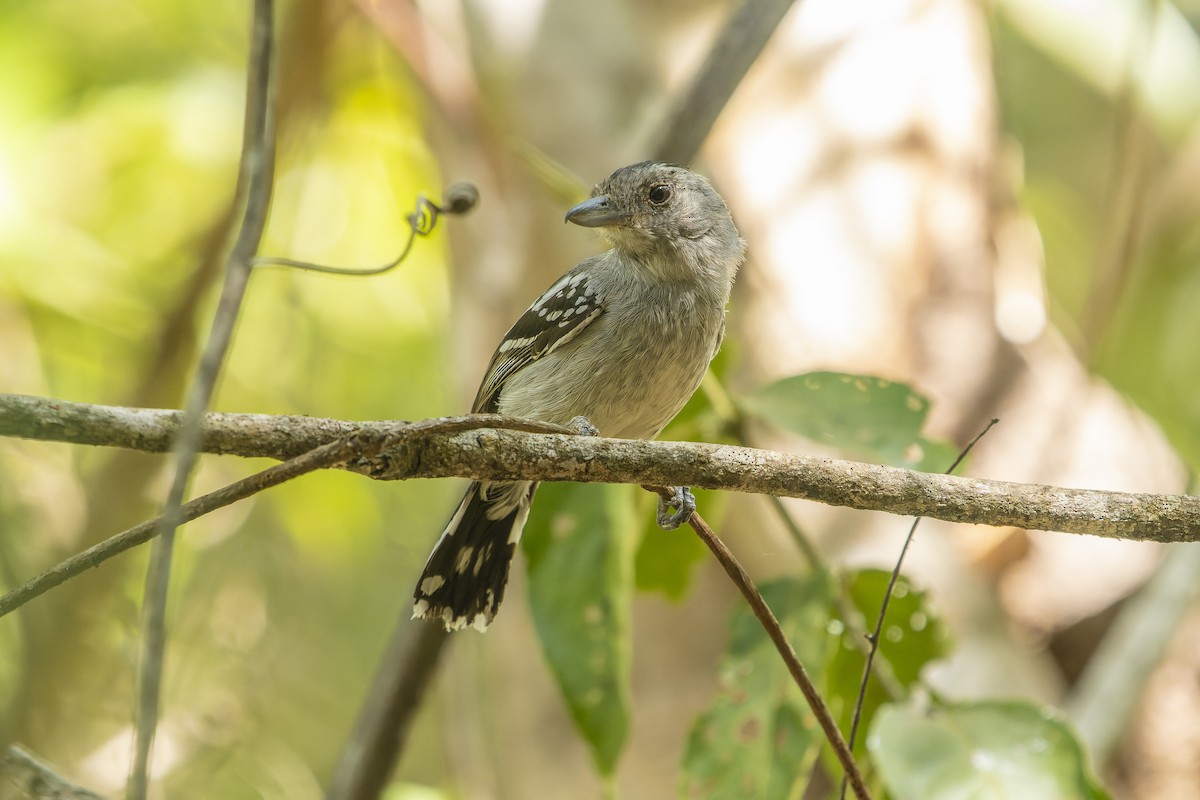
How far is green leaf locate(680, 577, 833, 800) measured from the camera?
289 centimetres

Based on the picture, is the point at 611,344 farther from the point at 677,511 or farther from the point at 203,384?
the point at 203,384

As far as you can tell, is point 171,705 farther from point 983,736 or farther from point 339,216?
point 983,736

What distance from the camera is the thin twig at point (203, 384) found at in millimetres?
1301

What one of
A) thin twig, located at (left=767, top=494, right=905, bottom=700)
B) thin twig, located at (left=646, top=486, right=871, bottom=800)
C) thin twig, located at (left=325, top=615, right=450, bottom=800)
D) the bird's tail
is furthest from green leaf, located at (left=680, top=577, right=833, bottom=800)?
thin twig, located at (left=325, top=615, right=450, bottom=800)

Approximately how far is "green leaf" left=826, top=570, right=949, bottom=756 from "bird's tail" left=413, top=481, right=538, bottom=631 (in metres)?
1.14

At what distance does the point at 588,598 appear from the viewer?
10.1 ft

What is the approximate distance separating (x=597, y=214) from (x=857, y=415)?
131cm

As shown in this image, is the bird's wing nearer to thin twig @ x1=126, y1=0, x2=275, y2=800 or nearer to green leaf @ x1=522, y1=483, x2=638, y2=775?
green leaf @ x1=522, y1=483, x2=638, y2=775

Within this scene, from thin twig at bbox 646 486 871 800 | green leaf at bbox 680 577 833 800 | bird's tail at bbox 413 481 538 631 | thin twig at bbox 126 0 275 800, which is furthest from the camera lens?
bird's tail at bbox 413 481 538 631

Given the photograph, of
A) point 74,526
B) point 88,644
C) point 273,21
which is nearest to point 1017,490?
point 273,21

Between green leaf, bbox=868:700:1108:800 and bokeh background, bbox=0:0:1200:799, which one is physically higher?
bokeh background, bbox=0:0:1200:799

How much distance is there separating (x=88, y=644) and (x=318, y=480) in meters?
2.29

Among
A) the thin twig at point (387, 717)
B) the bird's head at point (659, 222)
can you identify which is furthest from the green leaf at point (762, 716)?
the bird's head at point (659, 222)

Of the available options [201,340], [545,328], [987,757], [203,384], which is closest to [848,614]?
[987,757]
